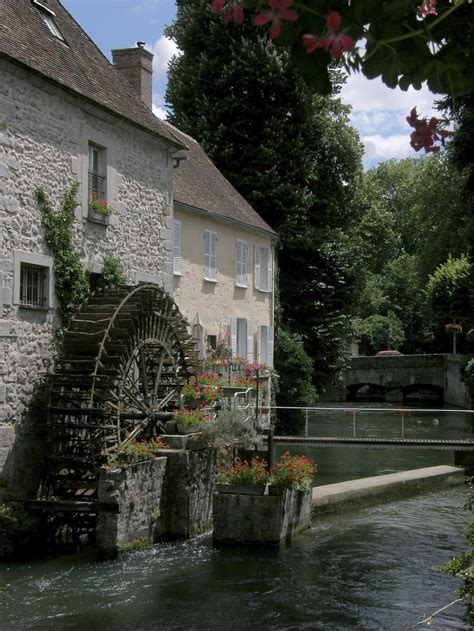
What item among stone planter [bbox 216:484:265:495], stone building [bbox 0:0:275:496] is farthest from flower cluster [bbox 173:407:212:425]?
stone building [bbox 0:0:275:496]

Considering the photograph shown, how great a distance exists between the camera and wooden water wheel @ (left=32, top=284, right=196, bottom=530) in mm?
11672

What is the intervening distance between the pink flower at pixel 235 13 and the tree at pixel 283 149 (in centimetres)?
2325

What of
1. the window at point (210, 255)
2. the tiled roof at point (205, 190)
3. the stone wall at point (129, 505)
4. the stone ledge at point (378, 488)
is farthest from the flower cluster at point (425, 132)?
the window at point (210, 255)

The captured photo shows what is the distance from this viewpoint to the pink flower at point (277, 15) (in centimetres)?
220

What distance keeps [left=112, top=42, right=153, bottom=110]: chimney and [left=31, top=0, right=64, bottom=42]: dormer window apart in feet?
14.5

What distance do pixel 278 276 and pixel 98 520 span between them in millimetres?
16053

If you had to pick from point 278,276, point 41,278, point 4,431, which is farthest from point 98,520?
point 278,276

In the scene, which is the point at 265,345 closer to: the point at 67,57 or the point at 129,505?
the point at 67,57

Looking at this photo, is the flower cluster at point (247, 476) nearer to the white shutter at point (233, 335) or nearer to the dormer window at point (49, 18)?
the dormer window at point (49, 18)

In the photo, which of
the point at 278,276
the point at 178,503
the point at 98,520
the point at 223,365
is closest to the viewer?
the point at 98,520

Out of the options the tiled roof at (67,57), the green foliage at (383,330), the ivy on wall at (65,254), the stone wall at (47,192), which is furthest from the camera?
the green foliage at (383,330)

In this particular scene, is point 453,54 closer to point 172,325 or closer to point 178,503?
point 178,503

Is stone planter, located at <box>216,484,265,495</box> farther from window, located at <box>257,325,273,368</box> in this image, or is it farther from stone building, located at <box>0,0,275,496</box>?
window, located at <box>257,325,273,368</box>

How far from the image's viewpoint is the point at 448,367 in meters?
42.0
